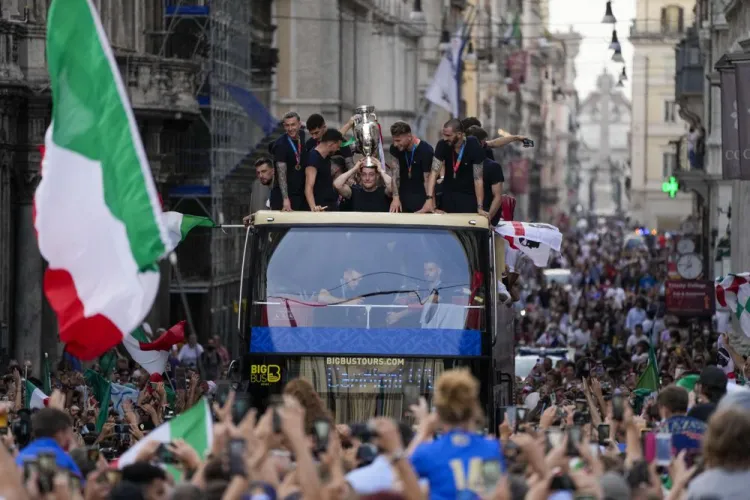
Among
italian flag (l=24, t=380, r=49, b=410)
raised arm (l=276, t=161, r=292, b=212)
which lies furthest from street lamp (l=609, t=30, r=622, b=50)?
italian flag (l=24, t=380, r=49, b=410)

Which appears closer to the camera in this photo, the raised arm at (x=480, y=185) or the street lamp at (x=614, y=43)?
the raised arm at (x=480, y=185)

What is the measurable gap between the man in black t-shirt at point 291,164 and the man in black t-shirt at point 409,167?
808 mm

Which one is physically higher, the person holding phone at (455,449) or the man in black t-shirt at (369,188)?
the man in black t-shirt at (369,188)

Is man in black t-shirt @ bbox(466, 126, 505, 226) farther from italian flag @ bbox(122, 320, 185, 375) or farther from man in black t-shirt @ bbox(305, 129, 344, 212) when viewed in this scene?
italian flag @ bbox(122, 320, 185, 375)

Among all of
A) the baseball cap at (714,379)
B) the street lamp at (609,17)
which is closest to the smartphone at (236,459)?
the baseball cap at (714,379)

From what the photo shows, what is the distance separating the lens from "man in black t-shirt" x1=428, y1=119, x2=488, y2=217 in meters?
19.0

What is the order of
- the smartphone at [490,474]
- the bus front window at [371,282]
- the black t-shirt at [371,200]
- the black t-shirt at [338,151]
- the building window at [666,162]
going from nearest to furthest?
the smartphone at [490,474], the bus front window at [371,282], the black t-shirt at [371,200], the black t-shirt at [338,151], the building window at [666,162]

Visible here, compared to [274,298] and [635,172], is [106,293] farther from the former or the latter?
[635,172]

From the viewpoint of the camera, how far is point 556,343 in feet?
136

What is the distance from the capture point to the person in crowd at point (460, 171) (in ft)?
62.4

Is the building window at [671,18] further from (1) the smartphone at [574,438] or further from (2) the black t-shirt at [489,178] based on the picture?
(1) the smartphone at [574,438]

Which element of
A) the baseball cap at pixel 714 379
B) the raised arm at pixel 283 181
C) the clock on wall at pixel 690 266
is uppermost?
the raised arm at pixel 283 181

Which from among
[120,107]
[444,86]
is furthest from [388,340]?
[444,86]

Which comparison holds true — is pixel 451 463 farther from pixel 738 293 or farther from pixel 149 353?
pixel 738 293
